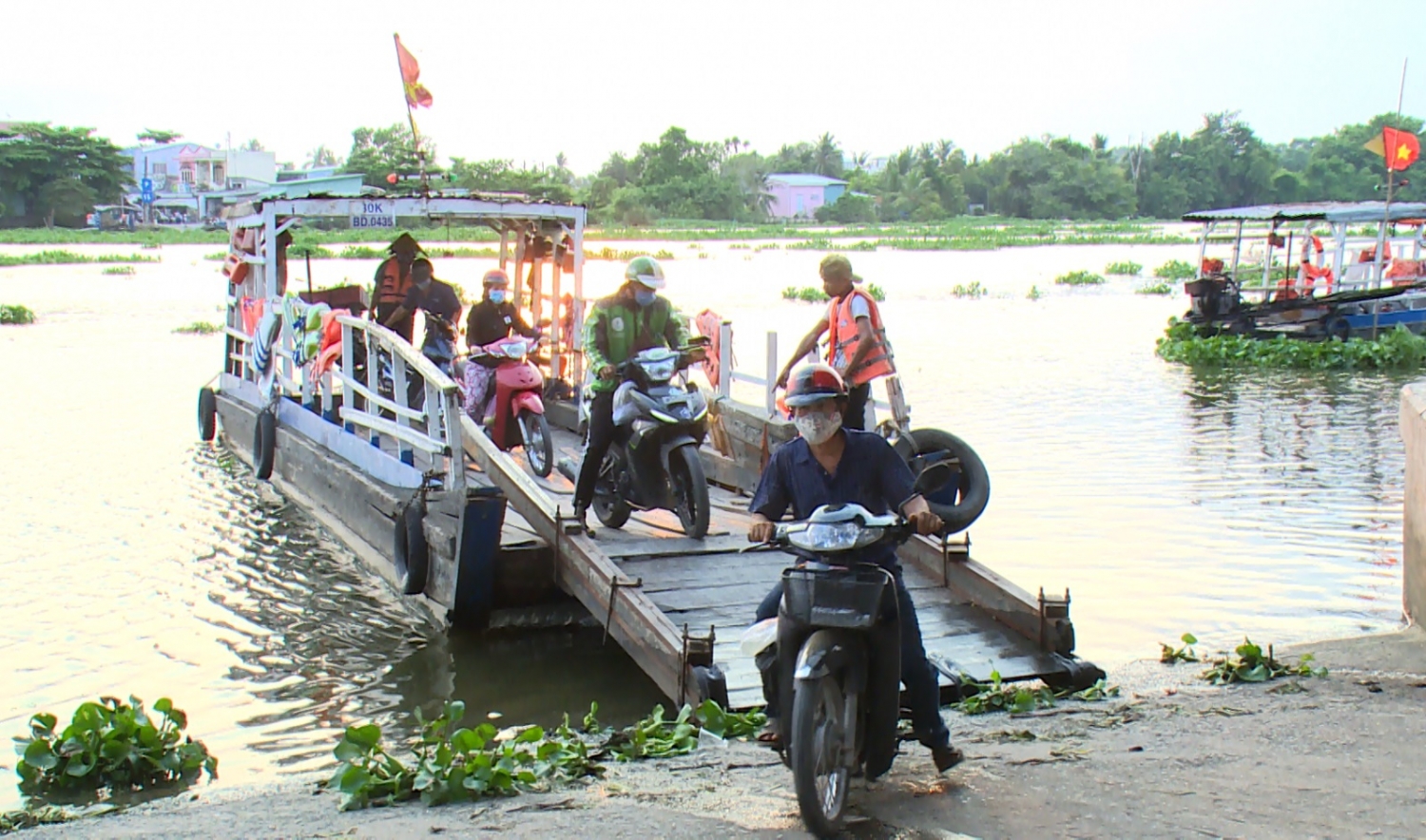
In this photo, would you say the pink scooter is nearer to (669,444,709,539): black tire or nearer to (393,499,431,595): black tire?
(393,499,431,595): black tire

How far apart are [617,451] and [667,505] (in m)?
0.45

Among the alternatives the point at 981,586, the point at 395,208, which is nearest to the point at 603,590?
the point at 981,586

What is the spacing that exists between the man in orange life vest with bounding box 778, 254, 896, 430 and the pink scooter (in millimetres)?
2412

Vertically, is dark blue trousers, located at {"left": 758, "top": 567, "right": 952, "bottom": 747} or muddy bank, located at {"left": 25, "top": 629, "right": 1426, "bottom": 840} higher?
dark blue trousers, located at {"left": 758, "top": 567, "right": 952, "bottom": 747}

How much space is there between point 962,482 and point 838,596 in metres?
3.38

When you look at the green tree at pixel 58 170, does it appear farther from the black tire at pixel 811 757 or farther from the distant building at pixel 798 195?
the black tire at pixel 811 757

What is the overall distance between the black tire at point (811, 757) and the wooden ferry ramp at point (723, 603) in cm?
121

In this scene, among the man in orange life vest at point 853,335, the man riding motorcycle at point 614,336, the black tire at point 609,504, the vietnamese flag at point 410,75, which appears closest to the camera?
the man in orange life vest at point 853,335

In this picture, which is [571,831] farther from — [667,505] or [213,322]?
[213,322]

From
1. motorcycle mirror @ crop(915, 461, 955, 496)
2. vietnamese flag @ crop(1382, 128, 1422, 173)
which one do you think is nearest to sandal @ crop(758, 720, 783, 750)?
motorcycle mirror @ crop(915, 461, 955, 496)

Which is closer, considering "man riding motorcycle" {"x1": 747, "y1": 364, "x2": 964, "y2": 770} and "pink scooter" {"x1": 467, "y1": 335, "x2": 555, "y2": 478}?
"man riding motorcycle" {"x1": 747, "y1": 364, "x2": 964, "y2": 770}

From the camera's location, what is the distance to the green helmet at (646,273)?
7.99m

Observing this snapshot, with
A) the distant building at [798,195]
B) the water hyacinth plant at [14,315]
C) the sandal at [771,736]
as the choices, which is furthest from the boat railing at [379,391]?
the distant building at [798,195]

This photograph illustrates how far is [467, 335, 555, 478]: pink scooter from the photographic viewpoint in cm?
960
